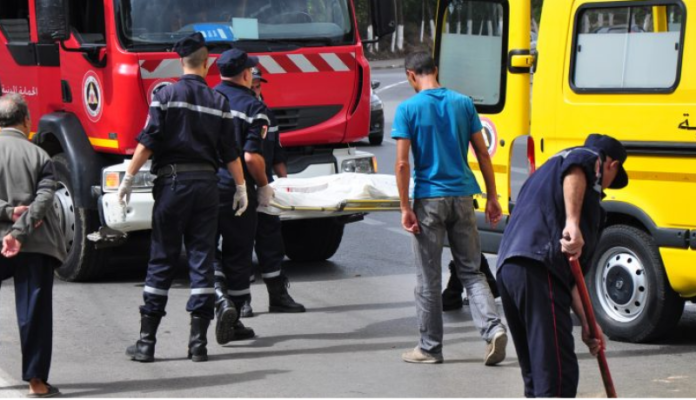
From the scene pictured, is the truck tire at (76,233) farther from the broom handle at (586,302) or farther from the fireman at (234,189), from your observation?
the broom handle at (586,302)

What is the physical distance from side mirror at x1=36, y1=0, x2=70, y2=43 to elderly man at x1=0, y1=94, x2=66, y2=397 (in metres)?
2.95

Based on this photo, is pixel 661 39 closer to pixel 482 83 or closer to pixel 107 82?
pixel 482 83

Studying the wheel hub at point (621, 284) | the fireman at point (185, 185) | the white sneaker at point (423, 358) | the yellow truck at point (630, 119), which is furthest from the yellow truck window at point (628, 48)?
the fireman at point (185, 185)

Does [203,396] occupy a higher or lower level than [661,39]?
lower

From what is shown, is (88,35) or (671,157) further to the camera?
(88,35)

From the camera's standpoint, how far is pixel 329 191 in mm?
9555

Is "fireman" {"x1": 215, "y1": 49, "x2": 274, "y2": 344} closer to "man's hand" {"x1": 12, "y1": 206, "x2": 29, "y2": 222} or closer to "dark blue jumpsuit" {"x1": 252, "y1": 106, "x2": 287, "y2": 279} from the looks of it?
"dark blue jumpsuit" {"x1": 252, "y1": 106, "x2": 287, "y2": 279}

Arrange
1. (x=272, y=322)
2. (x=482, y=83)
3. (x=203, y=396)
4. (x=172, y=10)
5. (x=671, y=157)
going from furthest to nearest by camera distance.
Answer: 1. (x=172, y=10)
2. (x=482, y=83)
3. (x=272, y=322)
4. (x=671, y=157)
5. (x=203, y=396)

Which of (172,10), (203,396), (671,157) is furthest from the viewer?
(172,10)

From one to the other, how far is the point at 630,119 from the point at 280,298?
2750 millimetres

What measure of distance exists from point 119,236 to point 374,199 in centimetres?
206

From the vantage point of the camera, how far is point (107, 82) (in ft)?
32.6

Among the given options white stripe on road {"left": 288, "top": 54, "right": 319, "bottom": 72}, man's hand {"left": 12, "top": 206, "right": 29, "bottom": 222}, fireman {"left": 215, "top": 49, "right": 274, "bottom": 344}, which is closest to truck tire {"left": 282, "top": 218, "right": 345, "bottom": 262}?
white stripe on road {"left": 288, "top": 54, "right": 319, "bottom": 72}

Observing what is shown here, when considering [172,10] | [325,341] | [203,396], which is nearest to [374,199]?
[325,341]
